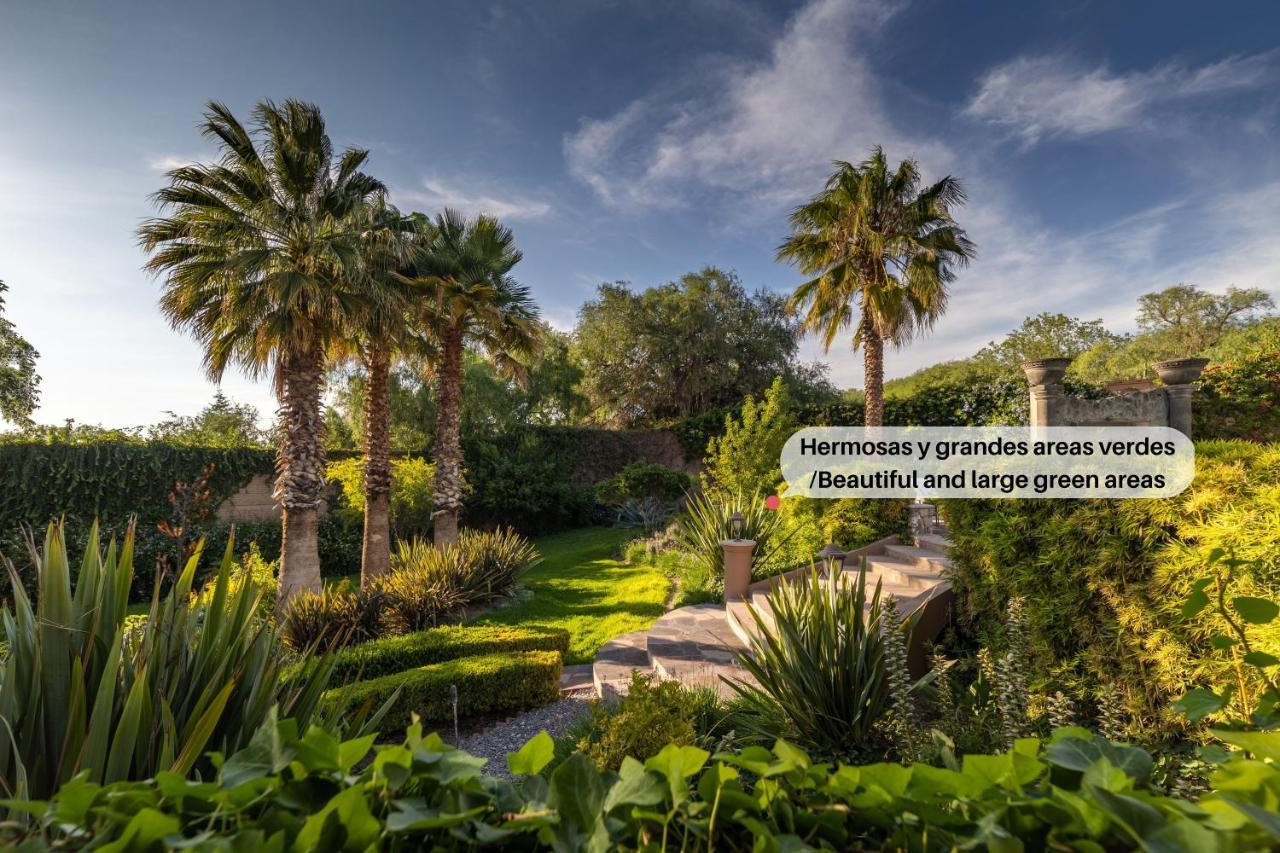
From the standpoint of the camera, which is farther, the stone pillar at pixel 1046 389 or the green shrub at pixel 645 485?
the green shrub at pixel 645 485

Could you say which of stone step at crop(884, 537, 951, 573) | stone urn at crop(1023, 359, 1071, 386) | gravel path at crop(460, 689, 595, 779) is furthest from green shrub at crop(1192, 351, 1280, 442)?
gravel path at crop(460, 689, 595, 779)

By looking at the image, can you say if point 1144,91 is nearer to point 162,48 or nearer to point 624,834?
point 624,834

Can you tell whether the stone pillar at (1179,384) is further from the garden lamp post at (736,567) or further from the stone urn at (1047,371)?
the garden lamp post at (736,567)

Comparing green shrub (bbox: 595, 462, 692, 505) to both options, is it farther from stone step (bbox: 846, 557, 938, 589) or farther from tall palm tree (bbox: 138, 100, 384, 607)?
stone step (bbox: 846, 557, 938, 589)

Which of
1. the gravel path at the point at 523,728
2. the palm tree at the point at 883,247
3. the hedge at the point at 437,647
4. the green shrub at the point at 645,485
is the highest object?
the palm tree at the point at 883,247

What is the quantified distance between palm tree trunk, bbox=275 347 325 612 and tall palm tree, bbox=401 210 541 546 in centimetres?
224

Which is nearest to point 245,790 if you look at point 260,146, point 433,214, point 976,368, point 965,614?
point 965,614

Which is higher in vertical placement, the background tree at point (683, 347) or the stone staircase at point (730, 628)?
the background tree at point (683, 347)

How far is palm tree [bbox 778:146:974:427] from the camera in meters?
10.2

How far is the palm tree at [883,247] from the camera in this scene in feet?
33.6

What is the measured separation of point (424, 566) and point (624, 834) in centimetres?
812

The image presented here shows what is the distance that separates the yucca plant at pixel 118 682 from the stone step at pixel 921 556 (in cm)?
597

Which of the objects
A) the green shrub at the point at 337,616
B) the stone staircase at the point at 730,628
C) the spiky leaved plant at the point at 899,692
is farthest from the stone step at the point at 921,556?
the green shrub at the point at 337,616

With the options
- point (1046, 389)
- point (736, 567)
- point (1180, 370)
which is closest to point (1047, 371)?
point (1046, 389)
